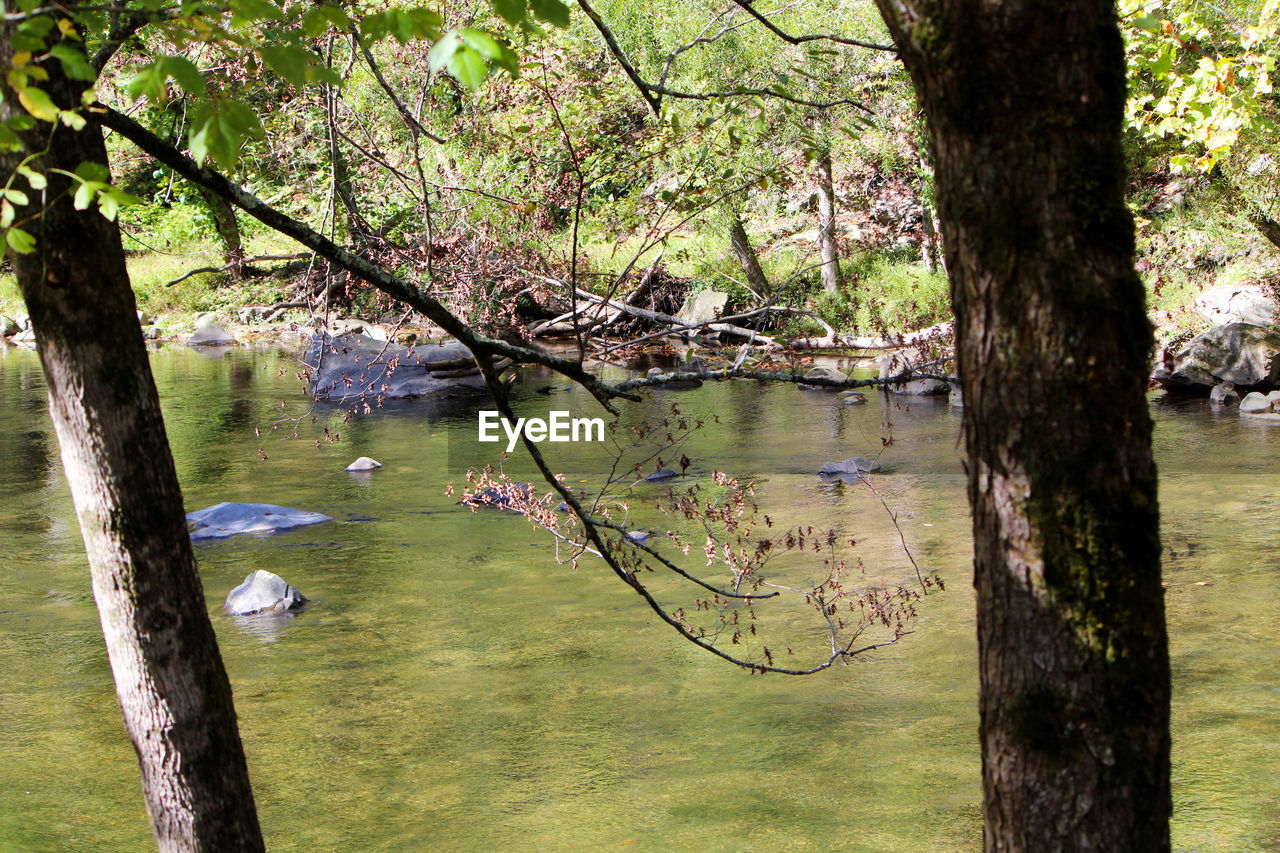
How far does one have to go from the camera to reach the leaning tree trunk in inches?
103

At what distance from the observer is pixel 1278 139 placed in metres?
15.5

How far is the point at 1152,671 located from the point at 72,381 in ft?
7.56

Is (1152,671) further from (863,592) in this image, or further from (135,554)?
(863,592)

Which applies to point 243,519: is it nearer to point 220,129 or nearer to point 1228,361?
point 220,129

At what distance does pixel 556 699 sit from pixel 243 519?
434cm

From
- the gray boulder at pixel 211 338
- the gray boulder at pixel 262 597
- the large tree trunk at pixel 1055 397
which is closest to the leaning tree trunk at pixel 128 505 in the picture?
the large tree trunk at pixel 1055 397

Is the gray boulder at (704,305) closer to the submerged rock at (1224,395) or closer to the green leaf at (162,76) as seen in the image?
the submerged rock at (1224,395)

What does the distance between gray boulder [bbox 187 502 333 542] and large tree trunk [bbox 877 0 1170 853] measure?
7.81m

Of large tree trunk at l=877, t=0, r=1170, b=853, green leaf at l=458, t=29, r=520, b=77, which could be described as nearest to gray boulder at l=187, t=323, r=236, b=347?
green leaf at l=458, t=29, r=520, b=77

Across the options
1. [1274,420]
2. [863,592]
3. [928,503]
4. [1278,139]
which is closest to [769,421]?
[928,503]

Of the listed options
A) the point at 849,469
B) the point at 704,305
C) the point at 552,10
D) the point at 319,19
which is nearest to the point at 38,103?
the point at 319,19

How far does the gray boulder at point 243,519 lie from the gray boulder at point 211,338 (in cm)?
1542

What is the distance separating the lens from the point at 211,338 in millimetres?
24016

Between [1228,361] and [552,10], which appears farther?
[1228,361]
